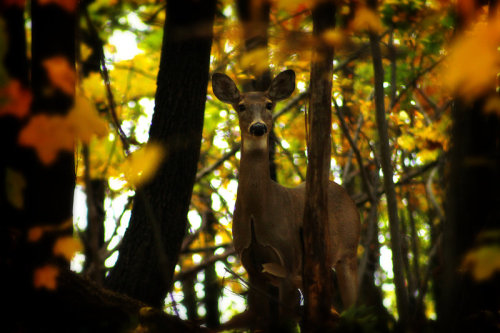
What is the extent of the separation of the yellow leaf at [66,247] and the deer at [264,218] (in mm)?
2196

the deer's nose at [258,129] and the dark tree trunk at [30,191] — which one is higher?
the deer's nose at [258,129]

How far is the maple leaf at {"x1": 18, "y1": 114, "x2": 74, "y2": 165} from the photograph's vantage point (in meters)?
2.85

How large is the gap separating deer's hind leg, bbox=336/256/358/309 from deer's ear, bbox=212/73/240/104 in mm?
2128

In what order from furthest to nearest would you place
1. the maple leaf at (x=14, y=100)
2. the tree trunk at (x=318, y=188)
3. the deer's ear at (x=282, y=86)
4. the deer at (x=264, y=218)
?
the deer's ear at (x=282, y=86)
the deer at (x=264, y=218)
the tree trunk at (x=318, y=188)
the maple leaf at (x=14, y=100)

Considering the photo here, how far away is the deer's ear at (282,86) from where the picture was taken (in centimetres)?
662

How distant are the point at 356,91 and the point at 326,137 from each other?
529cm

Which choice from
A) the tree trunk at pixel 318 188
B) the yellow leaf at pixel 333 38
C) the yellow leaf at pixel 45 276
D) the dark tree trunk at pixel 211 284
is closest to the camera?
the yellow leaf at pixel 45 276

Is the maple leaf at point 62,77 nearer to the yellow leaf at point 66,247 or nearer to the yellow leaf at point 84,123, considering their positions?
the yellow leaf at point 84,123

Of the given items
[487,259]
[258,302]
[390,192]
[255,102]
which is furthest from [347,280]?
[487,259]

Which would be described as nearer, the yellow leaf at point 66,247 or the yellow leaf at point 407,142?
the yellow leaf at point 66,247

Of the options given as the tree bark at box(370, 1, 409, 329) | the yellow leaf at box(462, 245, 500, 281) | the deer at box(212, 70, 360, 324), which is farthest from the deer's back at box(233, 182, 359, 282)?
the yellow leaf at box(462, 245, 500, 281)

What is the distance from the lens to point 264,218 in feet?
19.4

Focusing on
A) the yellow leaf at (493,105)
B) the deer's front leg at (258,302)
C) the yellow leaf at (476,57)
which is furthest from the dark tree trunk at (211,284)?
the yellow leaf at (476,57)

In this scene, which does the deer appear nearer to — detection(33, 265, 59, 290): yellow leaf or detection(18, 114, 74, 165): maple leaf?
detection(33, 265, 59, 290): yellow leaf
